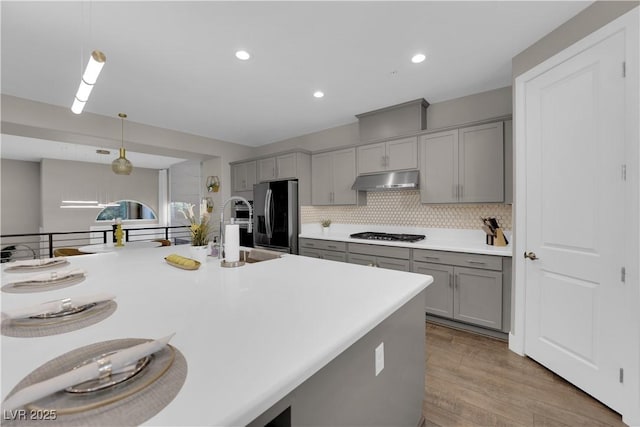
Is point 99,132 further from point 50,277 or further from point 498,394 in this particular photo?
point 498,394

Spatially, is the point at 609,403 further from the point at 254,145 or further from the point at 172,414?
the point at 254,145

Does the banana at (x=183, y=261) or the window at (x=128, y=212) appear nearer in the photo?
the banana at (x=183, y=261)

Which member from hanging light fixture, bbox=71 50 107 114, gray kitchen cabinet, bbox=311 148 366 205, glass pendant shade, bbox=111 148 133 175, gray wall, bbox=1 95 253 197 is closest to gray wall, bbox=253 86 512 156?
gray kitchen cabinet, bbox=311 148 366 205

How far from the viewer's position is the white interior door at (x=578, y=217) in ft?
5.52

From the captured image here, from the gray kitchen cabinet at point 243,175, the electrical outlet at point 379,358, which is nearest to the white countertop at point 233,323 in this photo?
the electrical outlet at point 379,358

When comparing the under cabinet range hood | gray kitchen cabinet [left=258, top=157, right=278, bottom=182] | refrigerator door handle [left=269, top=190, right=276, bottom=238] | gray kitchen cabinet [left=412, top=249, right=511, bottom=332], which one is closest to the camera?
gray kitchen cabinet [left=412, top=249, right=511, bottom=332]

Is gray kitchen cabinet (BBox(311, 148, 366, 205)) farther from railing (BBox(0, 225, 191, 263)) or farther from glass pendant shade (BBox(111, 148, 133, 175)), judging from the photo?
glass pendant shade (BBox(111, 148, 133, 175))

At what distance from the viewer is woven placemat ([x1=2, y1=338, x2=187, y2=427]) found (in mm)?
466

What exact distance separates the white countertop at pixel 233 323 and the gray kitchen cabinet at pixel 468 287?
1.51 meters

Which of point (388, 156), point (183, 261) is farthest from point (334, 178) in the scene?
point (183, 261)

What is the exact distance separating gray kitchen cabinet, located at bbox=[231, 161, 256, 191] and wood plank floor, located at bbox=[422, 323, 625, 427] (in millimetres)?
3856

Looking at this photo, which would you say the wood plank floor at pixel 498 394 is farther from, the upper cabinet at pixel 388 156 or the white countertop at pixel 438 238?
the upper cabinet at pixel 388 156

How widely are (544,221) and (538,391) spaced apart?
1.23m

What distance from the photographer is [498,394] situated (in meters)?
1.86
